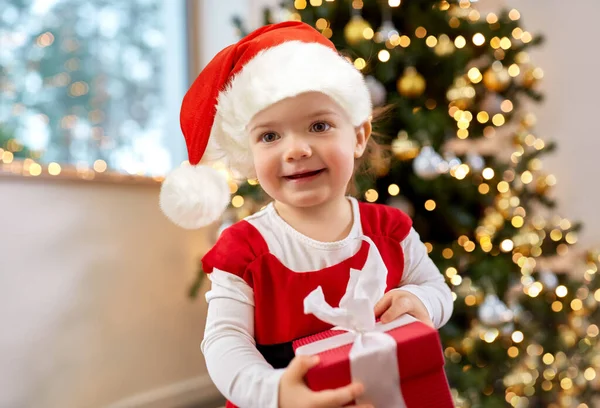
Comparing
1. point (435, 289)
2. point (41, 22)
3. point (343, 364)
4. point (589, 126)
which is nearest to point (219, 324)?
point (343, 364)

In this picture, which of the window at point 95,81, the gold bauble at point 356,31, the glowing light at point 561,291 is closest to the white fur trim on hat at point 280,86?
the gold bauble at point 356,31

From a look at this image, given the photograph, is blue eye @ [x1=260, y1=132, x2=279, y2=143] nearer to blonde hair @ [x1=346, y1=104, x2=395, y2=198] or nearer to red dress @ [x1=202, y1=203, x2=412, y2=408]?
red dress @ [x1=202, y1=203, x2=412, y2=408]

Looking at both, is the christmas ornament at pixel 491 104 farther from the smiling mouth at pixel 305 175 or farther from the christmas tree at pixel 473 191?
the smiling mouth at pixel 305 175

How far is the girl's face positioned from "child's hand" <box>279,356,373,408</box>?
236 millimetres

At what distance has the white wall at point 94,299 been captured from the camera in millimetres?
1542

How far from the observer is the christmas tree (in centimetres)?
150

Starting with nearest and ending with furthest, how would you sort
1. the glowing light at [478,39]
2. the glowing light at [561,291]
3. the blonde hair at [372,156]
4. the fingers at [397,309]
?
the fingers at [397,309] → the blonde hair at [372,156] → the glowing light at [478,39] → the glowing light at [561,291]

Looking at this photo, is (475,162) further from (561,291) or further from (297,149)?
(297,149)

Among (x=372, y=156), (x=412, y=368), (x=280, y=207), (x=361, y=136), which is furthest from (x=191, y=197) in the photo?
(x=372, y=156)

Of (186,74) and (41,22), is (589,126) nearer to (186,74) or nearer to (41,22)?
(186,74)

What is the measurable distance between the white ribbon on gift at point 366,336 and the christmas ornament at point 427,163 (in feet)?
2.65

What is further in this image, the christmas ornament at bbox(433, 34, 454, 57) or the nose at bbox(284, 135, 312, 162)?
the christmas ornament at bbox(433, 34, 454, 57)

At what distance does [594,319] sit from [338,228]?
1517 mm

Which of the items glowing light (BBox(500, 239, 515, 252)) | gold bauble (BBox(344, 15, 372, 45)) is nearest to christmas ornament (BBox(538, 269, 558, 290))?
glowing light (BBox(500, 239, 515, 252))
